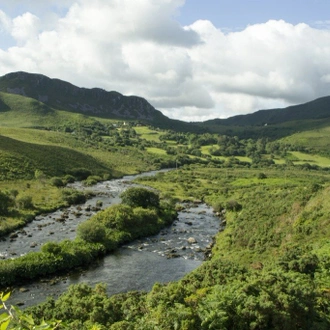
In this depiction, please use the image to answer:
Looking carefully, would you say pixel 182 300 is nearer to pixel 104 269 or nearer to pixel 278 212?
pixel 104 269

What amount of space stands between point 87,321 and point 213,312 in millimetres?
12898

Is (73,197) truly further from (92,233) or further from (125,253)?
(125,253)

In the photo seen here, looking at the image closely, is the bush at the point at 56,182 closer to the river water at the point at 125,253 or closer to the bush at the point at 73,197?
the bush at the point at 73,197

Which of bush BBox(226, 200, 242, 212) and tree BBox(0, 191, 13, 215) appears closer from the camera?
tree BBox(0, 191, 13, 215)

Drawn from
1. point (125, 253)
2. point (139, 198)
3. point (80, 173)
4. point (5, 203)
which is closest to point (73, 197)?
point (5, 203)

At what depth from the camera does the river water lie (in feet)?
156

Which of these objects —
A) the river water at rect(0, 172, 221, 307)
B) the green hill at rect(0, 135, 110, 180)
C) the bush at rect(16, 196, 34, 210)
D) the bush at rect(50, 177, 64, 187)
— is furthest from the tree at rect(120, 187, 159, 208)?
the green hill at rect(0, 135, 110, 180)

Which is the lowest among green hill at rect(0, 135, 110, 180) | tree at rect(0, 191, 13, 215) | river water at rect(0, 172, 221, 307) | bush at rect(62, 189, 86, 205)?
river water at rect(0, 172, 221, 307)

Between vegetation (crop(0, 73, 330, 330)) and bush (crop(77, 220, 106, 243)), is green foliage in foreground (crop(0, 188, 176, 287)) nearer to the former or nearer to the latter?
bush (crop(77, 220, 106, 243))

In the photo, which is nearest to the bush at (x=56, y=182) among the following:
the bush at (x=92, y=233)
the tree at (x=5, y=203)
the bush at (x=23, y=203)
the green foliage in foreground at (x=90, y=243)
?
the tree at (x=5, y=203)

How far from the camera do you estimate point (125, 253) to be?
2441 inches

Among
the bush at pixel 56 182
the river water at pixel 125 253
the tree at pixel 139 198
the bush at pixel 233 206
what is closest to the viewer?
the river water at pixel 125 253

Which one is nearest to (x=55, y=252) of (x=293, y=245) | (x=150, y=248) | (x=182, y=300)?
(x=150, y=248)

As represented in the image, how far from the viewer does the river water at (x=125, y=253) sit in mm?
47562
